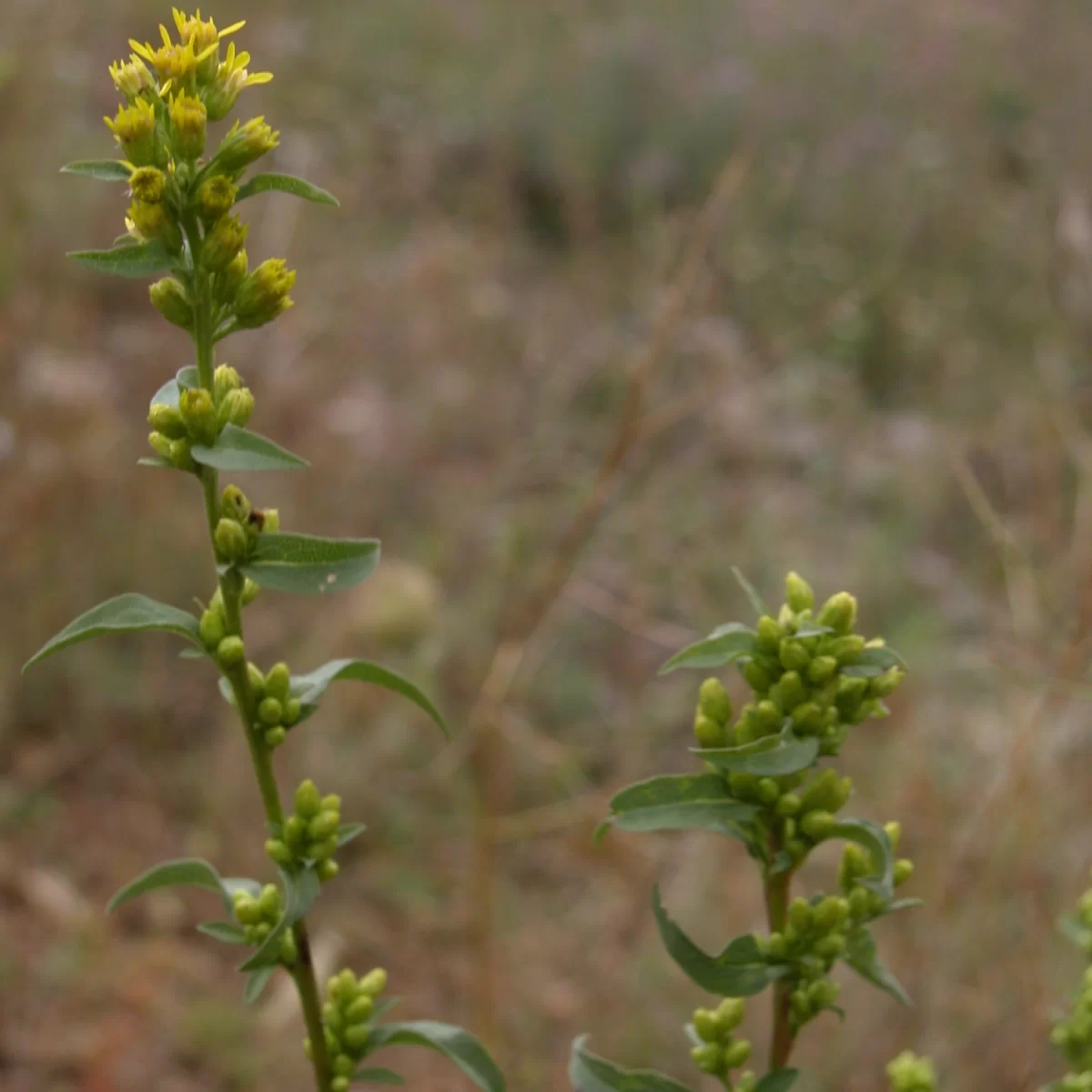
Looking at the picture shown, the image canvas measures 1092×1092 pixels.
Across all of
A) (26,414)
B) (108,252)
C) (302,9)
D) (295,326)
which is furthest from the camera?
(302,9)

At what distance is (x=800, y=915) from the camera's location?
1.00 meters

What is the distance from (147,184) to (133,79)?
0.43ft

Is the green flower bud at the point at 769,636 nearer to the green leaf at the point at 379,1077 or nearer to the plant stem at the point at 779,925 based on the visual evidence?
the plant stem at the point at 779,925

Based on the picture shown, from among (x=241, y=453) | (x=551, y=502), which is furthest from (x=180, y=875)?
(x=551, y=502)

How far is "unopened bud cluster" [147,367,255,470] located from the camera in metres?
0.92

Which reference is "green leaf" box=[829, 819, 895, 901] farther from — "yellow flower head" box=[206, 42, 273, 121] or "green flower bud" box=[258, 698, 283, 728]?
"yellow flower head" box=[206, 42, 273, 121]

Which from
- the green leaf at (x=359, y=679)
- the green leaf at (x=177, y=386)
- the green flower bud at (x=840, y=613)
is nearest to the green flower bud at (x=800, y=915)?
the green flower bud at (x=840, y=613)

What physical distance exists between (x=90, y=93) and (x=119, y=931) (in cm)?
489

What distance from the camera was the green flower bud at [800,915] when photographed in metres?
0.99

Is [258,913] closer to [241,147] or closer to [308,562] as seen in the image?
[308,562]

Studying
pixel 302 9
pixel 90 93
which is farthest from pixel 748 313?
pixel 302 9

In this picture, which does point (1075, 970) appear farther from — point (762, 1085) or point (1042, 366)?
point (1042, 366)

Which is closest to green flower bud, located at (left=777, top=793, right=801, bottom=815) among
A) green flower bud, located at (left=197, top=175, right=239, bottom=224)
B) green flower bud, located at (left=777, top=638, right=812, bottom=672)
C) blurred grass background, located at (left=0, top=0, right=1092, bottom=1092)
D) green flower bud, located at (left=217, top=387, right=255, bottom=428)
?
green flower bud, located at (left=777, top=638, right=812, bottom=672)

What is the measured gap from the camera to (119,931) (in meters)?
3.92
